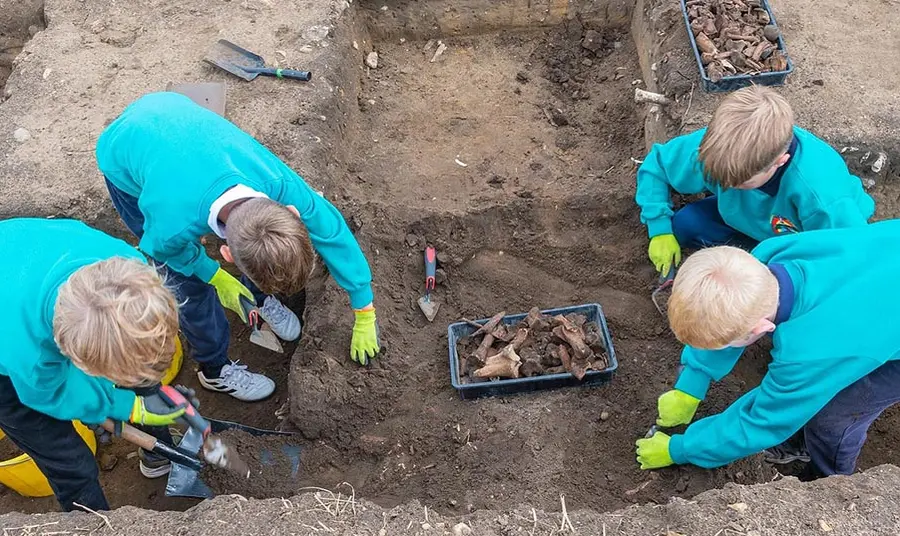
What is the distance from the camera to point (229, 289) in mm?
3520

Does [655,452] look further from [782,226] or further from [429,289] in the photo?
[429,289]

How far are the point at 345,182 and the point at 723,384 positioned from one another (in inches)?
99.8

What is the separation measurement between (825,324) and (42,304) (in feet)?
8.73

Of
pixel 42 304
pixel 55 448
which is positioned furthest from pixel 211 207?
pixel 55 448

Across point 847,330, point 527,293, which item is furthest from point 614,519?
point 527,293

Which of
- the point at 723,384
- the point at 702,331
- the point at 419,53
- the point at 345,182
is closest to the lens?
the point at 702,331

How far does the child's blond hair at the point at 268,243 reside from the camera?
2367mm

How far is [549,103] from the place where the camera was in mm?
4961

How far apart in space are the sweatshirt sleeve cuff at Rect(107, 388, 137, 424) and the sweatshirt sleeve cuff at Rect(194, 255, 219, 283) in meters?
0.71

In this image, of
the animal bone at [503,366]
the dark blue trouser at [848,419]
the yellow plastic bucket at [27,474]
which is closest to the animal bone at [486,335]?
the animal bone at [503,366]

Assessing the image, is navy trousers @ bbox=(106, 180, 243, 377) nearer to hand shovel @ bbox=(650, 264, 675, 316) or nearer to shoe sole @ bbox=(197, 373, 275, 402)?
shoe sole @ bbox=(197, 373, 275, 402)

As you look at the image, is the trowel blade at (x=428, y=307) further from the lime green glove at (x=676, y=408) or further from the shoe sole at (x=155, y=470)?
the shoe sole at (x=155, y=470)

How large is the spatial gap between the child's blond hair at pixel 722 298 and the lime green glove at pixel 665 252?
1.36 m

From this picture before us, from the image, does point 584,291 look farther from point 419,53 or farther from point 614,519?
point 419,53
